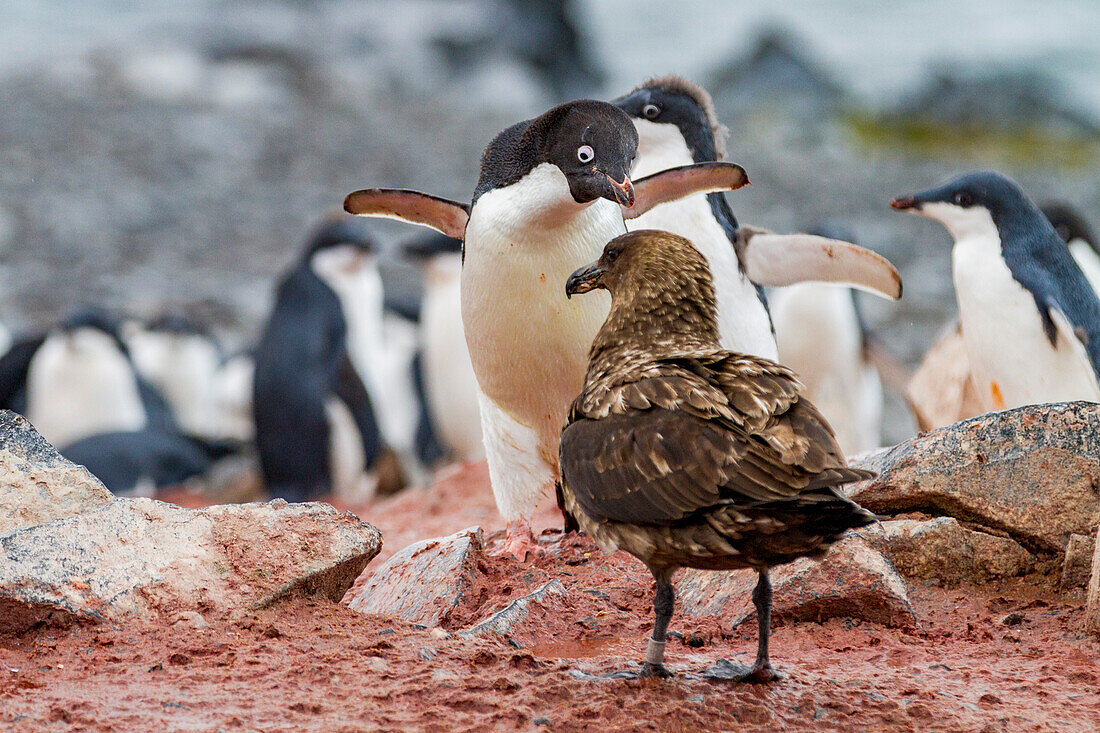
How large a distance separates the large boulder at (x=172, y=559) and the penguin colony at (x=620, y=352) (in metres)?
0.83

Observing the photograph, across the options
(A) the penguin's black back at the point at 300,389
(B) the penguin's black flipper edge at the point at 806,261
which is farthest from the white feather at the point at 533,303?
(A) the penguin's black back at the point at 300,389

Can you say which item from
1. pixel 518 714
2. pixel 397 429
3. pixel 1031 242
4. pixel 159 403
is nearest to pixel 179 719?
pixel 518 714

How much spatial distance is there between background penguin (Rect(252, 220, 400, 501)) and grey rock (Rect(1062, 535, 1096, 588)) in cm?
757

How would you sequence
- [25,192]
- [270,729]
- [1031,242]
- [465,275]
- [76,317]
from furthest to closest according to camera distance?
[25,192], [76,317], [1031,242], [465,275], [270,729]

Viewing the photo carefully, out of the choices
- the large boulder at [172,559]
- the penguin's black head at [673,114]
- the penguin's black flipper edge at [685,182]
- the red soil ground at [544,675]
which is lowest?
the red soil ground at [544,675]

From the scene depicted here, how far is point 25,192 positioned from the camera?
826 inches

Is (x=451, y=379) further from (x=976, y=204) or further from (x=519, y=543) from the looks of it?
(x=519, y=543)

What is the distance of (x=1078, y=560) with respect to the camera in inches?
155

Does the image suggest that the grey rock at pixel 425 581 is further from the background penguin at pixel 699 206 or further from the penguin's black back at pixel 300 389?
the penguin's black back at pixel 300 389

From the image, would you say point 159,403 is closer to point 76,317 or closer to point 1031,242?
point 76,317

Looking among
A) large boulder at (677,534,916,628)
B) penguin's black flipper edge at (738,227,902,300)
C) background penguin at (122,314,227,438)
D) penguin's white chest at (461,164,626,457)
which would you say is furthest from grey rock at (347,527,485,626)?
background penguin at (122,314,227,438)

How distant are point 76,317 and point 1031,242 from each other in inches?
361

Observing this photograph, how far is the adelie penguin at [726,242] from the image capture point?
545 centimetres

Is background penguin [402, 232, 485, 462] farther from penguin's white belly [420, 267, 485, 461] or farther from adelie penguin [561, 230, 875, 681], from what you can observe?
adelie penguin [561, 230, 875, 681]
